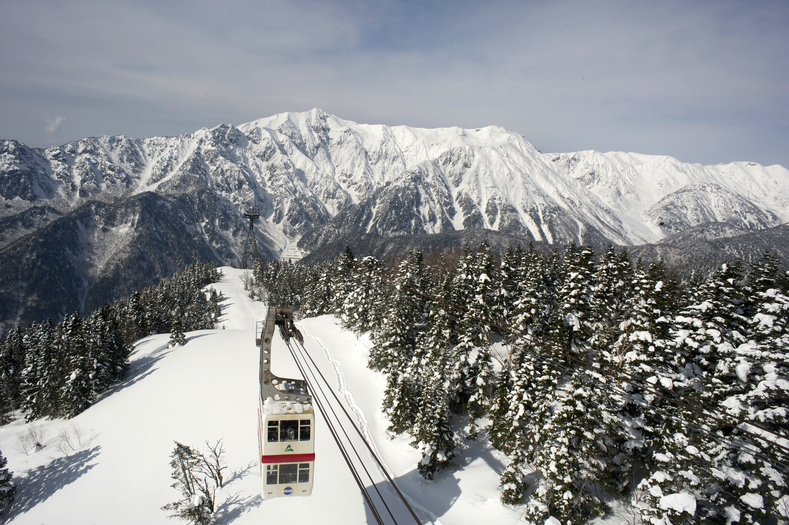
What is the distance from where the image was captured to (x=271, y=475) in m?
16.4

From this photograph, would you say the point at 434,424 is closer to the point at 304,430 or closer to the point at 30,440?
the point at 304,430

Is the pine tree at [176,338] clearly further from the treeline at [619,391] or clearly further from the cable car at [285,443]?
the cable car at [285,443]

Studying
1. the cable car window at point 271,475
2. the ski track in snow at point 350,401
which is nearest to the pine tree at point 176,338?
the ski track in snow at point 350,401

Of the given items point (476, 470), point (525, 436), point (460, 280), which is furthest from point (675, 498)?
point (460, 280)

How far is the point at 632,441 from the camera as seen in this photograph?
24.7m

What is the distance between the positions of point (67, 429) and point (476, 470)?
50706 mm

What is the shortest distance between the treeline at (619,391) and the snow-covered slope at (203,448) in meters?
2.63

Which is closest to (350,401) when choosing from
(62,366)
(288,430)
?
(288,430)

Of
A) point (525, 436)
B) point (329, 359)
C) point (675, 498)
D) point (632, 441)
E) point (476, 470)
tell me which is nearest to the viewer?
point (675, 498)

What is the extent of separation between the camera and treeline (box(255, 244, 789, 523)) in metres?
18.0

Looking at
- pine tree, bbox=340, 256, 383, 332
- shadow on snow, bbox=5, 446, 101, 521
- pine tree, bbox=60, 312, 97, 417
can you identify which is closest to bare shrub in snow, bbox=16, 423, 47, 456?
pine tree, bbox=60, 312, 97, 417

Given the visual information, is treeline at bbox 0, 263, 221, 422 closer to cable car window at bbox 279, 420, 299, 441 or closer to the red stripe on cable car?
the red stripe on cable car

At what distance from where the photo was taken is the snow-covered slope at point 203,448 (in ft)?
94.6

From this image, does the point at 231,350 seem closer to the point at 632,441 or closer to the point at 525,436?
the point at 525,436
